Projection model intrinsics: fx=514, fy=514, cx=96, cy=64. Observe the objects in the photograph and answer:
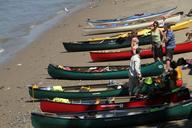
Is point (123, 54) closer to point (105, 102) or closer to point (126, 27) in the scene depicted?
point (126, 27)

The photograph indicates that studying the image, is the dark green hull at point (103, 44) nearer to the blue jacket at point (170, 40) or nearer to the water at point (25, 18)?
the water at point (25, 18)

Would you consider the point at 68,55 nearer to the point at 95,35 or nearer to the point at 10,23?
the point at 95,35

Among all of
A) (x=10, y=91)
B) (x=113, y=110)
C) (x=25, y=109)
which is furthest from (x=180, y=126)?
(x=10, y=91)

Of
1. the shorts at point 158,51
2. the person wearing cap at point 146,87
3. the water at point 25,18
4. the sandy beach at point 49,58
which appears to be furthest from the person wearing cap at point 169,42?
the water at point 25,18

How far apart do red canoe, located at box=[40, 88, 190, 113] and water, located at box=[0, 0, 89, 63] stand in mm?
11314

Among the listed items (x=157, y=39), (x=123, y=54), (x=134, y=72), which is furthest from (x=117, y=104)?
(x=123, y=54)

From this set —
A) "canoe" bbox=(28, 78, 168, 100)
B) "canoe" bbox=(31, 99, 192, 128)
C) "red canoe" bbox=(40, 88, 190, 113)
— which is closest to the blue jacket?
"canoe" bbox=(28, 78, 168, 100)

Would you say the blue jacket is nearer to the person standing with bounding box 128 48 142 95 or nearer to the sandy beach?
the sandy beach

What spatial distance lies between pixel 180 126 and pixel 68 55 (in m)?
11.9

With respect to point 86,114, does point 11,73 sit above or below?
above

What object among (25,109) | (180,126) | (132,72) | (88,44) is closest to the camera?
(180,126)

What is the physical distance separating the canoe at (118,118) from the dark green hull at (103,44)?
10.4 meters

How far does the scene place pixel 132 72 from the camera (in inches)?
609

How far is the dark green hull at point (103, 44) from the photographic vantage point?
2417cm
